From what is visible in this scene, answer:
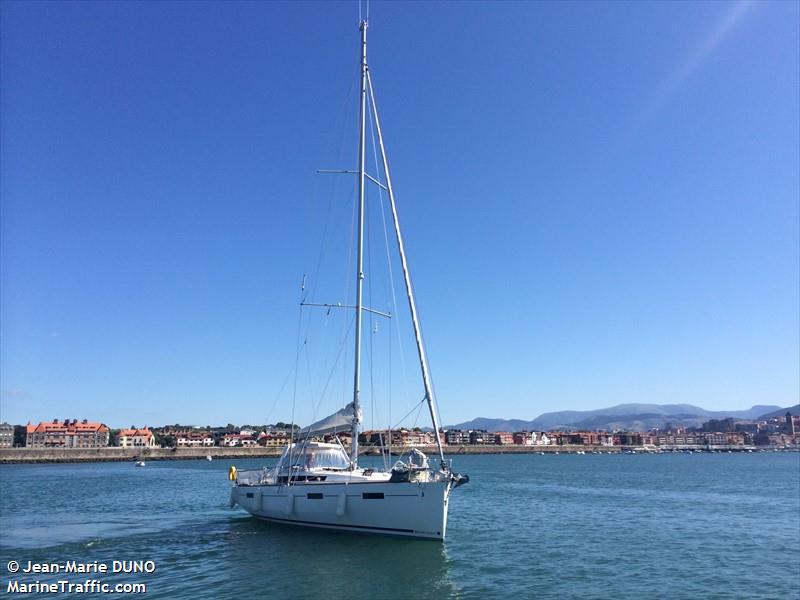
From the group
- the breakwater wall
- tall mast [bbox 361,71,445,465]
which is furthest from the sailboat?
the breakwater wall

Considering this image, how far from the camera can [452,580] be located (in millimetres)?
19094

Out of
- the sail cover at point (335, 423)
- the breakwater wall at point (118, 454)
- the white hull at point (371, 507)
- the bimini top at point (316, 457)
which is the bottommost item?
the breakwater wall at point (118, 454)

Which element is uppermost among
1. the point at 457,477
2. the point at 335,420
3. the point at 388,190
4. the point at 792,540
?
the point at 388,190

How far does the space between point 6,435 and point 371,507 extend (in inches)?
8093

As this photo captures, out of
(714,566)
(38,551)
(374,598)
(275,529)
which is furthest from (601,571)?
(38,551)

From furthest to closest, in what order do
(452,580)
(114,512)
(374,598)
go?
(114,512) < (452,580) < (374,598)

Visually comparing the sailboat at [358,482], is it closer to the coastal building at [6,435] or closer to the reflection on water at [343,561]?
the reflection on water at [343,561]

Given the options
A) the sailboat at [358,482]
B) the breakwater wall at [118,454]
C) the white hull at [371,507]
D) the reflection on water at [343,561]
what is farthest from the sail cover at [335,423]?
the breakwater wall at [118,454]

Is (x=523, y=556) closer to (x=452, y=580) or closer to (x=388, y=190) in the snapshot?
(x=452, y=580)

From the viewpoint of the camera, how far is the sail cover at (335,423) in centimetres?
2888

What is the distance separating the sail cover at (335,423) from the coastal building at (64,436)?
185927 millimetres

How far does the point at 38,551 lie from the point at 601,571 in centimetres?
2323

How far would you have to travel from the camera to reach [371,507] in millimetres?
24234

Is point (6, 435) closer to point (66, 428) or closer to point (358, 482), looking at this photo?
point (66, 428)
